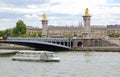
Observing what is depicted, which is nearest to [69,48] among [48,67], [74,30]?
[48,67]

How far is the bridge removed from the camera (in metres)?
59.1

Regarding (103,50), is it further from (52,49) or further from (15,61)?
(15,61)

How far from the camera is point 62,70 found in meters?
33.2

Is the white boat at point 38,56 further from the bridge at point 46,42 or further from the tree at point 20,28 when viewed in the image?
the tree at point 20,28

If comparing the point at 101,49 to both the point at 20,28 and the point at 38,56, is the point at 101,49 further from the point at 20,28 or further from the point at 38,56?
the point at 20,28

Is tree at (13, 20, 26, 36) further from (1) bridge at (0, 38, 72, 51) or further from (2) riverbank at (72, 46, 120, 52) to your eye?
(2) riverbank at (72, 46, 120, 52)

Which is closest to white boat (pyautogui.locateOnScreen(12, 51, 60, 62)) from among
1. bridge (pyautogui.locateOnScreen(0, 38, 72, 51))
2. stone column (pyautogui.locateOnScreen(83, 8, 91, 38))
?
bridge (pyautogui.locateOnScreen(0, 38, 72, 51))

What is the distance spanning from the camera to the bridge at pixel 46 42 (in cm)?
5909

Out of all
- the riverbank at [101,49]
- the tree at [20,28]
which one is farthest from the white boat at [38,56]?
the tree at [20,28]

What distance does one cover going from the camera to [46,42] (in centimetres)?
6212

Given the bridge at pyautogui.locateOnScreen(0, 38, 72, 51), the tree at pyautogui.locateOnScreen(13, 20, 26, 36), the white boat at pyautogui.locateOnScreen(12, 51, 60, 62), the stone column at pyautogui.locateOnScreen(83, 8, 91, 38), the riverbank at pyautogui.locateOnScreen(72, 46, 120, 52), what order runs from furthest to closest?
the tree at pyautogui.locateOnScreen(13, 20, 26, 36)
the stone column at pyautogui.locateOnScreen(83, 8, 91, 38)
the riverbank at pyautogui.locateOnScreen(72, 46, 120, 52)
the bridge at pyautogui.locateOnScreen(0, 38, 72, 51)
the white boat at pyautogui.locateOnScreen(12, 51, 60, 62)

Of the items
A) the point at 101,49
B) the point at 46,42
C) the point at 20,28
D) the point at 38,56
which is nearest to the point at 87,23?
the point at 101,49

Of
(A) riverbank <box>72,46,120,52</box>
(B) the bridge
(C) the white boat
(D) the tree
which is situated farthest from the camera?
(D) the tree

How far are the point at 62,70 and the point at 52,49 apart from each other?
3331 centimetres
